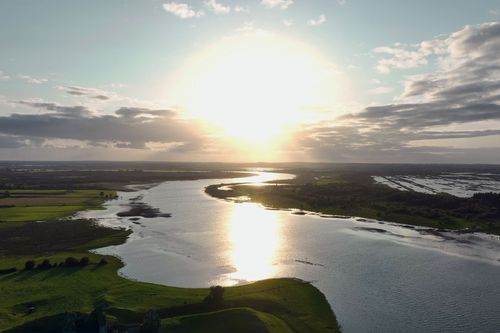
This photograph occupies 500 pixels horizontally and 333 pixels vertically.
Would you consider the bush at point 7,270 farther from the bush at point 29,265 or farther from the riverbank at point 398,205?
the riverbank at point 398,205

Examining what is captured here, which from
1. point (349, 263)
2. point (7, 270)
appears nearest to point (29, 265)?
point (7, 270)

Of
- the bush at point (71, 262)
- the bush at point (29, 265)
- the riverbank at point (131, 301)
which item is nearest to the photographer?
the riverbank at point (131, 301)

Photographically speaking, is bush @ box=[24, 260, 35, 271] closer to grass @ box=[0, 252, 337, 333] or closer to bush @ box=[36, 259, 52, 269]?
bush @ box=[36, 259, 52, 269]

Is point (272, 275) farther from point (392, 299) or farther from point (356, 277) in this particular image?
point (392, 299)

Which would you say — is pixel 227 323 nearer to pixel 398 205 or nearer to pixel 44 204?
pixel 398 205

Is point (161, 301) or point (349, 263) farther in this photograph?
point (349, 263)

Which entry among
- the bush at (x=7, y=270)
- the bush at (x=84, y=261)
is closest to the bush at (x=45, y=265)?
the bush at (x=7, y=270)
